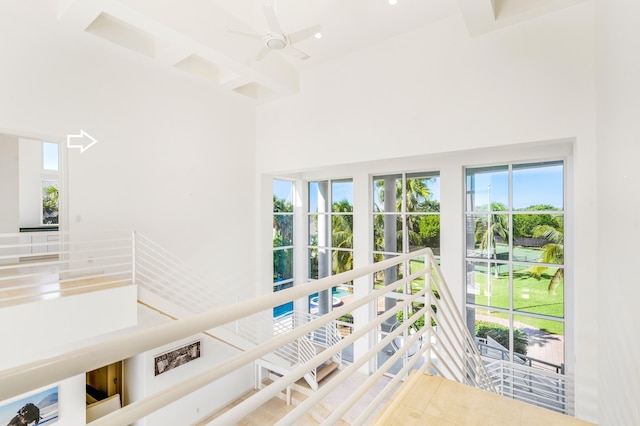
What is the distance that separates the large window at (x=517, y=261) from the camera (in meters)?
4.32

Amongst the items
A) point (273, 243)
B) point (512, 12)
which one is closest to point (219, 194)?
point (273, 243)

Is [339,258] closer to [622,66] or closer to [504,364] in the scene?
[504,364]

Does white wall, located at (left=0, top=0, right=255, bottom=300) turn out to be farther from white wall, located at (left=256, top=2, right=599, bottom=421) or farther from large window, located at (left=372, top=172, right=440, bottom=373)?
large window, located at (left=372, top=172, right=440, bottom=373)

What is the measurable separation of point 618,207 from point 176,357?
244 inches

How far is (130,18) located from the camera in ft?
11.4

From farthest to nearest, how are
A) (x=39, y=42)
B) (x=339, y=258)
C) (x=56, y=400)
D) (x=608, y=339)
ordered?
(x=339, y=258) → (x=56, y=400) → (x=39, y=42) → (x=608, y=339)

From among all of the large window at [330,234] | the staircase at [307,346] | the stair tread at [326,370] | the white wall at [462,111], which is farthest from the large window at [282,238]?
the stair tread at [326,370]

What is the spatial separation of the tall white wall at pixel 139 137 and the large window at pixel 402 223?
105 inches

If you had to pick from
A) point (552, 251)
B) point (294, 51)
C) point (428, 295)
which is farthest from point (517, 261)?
point (294, 51)

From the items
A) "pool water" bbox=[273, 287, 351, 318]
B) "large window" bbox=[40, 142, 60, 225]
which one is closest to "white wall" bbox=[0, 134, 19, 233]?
"large window" bbox=[40, 142, 60, 225]

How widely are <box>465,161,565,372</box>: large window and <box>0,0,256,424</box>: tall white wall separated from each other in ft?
14.0

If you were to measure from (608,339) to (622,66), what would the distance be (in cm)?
211

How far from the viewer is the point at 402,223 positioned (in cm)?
584

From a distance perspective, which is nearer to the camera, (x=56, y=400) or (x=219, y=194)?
(x=56, y=400)
